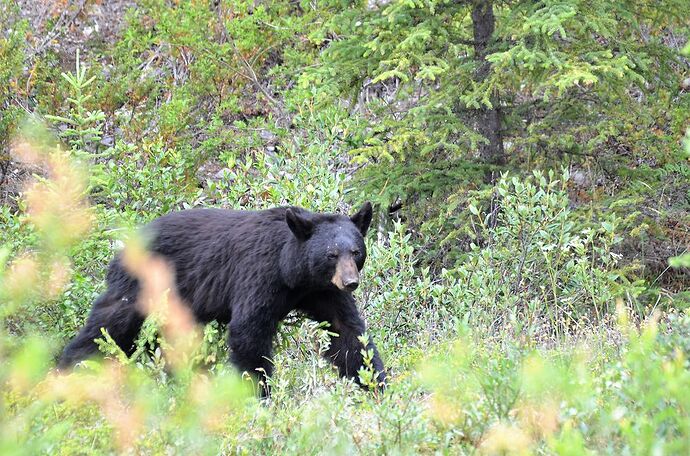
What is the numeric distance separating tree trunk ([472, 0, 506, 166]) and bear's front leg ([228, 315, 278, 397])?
340cm

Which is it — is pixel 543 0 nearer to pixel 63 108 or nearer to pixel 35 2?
pixel 63 108

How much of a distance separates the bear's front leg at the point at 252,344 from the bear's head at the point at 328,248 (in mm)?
389

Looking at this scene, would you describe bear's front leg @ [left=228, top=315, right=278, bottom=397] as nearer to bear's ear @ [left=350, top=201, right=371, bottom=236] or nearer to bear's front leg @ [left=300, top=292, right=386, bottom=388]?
bear's front leg @ [left=300, top=292, right=386, bottom=388]

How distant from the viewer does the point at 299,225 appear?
20.1 ft

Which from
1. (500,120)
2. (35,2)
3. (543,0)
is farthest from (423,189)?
(35,2)

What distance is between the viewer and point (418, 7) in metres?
8.57

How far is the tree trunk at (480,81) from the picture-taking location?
8906 millimetres

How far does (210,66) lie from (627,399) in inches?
395

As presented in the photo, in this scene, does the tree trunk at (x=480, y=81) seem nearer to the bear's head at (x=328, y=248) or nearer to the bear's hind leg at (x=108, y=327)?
the bear's head at (x=328, y=248)

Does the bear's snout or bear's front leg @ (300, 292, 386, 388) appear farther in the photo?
bear's front leg @ (300, 292, 386, 388)

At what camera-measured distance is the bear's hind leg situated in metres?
6.48

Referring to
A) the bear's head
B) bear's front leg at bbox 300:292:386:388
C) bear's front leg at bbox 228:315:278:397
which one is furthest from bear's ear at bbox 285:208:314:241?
bear's front leg at bbox 228:315:278:397

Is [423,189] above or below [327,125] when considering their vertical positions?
below

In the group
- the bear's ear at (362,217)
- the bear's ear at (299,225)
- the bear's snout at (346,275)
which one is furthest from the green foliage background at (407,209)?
the bear's ear at (362,217)
